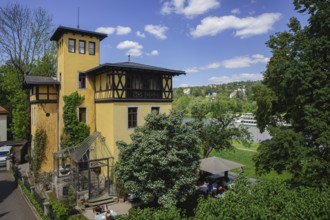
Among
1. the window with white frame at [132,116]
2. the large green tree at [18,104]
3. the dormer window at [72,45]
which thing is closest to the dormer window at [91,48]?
the dormer window at [72,45]

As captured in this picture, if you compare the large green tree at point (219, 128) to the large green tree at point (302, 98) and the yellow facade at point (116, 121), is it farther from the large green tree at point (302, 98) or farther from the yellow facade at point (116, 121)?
the large green tree at point (302, 98)

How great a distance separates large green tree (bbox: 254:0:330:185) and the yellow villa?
7.86 metres

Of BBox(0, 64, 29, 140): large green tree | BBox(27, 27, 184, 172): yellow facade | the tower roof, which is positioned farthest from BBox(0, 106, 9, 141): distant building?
the tower roof

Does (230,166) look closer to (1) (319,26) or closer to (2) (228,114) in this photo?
(2) (228,114)

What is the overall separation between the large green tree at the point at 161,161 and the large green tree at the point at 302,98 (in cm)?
460

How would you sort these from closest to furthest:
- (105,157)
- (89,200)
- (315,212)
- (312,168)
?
(315,212) → (312,168) → (89,200) → (105,157)

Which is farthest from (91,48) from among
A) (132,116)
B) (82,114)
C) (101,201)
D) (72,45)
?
(101,201)

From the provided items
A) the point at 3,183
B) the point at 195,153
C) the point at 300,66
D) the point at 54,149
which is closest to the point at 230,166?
the point at 195,153

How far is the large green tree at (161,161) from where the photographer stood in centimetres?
1257

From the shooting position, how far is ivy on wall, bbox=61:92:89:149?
63.2 ft

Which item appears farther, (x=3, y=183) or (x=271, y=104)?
(x=3, y=183)

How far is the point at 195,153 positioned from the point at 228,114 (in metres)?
8.78

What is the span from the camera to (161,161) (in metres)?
12.4

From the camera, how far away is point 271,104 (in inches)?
571
